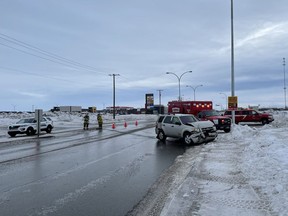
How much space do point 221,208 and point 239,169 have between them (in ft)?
13.2

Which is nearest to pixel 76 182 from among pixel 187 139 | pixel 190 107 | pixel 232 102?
pixel 187 139

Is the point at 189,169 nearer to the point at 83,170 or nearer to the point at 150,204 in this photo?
the point at 83,170

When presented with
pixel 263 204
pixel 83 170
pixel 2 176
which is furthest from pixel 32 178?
pixel 263 204

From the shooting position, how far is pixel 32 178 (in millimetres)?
9180

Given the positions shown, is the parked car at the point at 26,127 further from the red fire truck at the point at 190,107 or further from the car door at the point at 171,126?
the red fire truck at the point at 190,107

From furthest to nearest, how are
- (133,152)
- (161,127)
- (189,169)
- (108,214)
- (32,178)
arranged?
(161,127) < (133,152) < (189,169) < (32,178) < (108,214)

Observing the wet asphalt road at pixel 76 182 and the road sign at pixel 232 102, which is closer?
the wet asphalt road at pixel 76 182

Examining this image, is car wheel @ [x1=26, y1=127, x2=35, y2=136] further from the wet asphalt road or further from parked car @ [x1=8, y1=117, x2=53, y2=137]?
the wet asphalt road

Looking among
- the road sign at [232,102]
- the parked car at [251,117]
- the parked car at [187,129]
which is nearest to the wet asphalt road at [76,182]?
the parked car at [187,129]

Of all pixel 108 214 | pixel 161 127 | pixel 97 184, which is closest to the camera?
pixel 108 214

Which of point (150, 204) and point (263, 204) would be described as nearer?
point (263, 204)

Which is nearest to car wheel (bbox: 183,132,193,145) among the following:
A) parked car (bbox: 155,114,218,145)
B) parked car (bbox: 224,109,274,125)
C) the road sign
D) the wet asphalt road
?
parked car (bbox: 155,114,218,145)

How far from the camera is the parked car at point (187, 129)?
1794 centimetres

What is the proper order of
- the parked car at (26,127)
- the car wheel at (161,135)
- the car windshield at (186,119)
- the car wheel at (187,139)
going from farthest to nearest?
the parked car at (26,127), the car wheel at (161,135), the car windshield at (186,119), the car wheel at (187,139)
